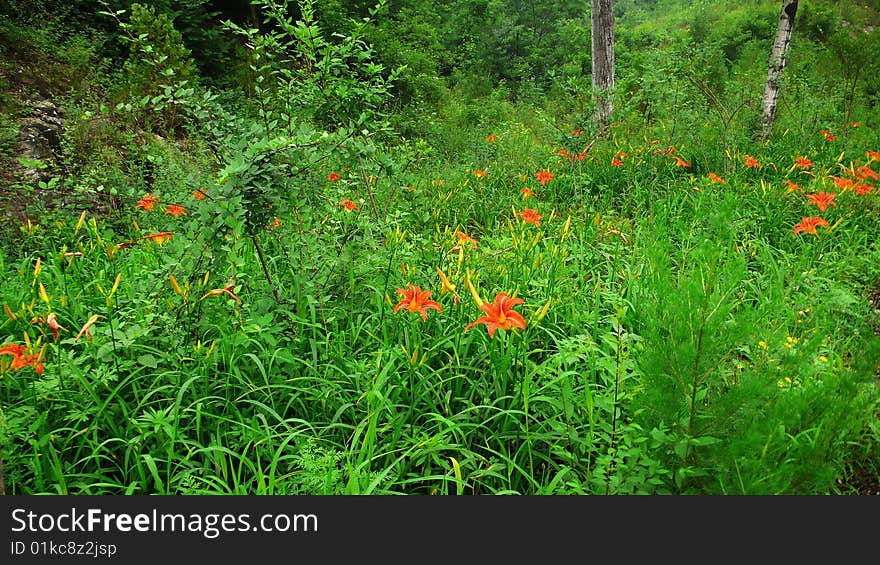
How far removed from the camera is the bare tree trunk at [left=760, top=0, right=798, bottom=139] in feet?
20.4

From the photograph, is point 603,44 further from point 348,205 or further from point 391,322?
point 391,322

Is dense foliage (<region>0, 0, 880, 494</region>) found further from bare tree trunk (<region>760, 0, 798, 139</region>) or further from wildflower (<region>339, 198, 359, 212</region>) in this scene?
bare tree trunk (<region>760, 0, 798, 139</region>)

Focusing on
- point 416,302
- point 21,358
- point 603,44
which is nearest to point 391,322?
point 416,302

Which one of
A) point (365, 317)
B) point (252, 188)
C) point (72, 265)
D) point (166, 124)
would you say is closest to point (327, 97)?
point (252, 188)

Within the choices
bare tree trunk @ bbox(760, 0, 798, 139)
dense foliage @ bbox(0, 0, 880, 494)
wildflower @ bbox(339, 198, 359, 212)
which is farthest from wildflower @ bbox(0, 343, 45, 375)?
bare tree trunk @ bbox(760, 0, 798, 139)

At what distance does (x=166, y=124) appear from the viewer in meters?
5.43

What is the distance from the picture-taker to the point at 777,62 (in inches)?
249

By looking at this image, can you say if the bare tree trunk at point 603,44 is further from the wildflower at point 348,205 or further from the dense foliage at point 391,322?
the wildflower at point 348,205

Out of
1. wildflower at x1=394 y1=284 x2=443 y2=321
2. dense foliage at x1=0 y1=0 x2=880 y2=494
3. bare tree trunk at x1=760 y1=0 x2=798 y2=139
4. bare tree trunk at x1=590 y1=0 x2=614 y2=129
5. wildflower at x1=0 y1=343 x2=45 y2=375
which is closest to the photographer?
dense foliage at x1=0 y1=0 x2=880 y2=494

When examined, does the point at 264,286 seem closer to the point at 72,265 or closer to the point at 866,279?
the point at 72,265

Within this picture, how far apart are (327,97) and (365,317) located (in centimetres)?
122

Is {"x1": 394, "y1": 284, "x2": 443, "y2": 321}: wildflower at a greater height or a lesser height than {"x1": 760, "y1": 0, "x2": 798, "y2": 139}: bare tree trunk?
lesser

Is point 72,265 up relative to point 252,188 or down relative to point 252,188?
down

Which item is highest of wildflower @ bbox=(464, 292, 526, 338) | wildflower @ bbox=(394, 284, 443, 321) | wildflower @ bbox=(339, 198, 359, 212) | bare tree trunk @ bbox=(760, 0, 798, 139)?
bare tree trunk @ bbox=(760, 0, 798, 139)
